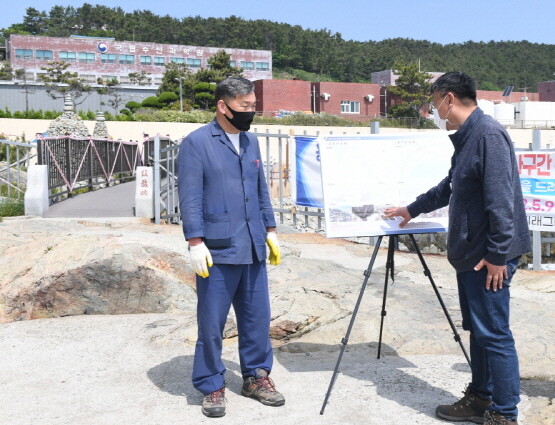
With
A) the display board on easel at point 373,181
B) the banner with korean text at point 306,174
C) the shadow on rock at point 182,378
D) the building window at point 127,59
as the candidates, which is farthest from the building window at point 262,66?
the display board on easel at point 373,181

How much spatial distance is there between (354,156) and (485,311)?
4.74 feet

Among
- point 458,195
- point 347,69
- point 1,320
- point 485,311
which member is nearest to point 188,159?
point 458,195

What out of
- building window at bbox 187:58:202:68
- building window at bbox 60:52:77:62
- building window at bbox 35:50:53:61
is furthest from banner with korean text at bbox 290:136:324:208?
building window at bbox 187:58:202:68

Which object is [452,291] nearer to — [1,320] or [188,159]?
[188,159]

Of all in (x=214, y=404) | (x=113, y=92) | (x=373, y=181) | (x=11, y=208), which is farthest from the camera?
(x=113, y=92)

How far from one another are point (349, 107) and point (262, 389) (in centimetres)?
6937

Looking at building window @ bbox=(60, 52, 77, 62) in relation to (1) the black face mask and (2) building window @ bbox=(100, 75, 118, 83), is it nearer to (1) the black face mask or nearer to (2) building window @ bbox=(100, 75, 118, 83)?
(2) building window @ bbox=(100, 75, 118, 83)

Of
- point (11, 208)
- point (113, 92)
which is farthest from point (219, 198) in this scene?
point (113, 92)

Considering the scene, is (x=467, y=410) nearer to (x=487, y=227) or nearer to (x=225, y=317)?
(x=487, y=227)

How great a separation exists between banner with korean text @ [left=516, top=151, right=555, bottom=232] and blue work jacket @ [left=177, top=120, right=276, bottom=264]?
19.3 ft

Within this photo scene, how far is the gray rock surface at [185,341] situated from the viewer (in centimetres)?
422

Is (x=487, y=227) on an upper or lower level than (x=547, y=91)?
lower

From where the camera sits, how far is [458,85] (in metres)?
3.73

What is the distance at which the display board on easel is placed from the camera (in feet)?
14.9
